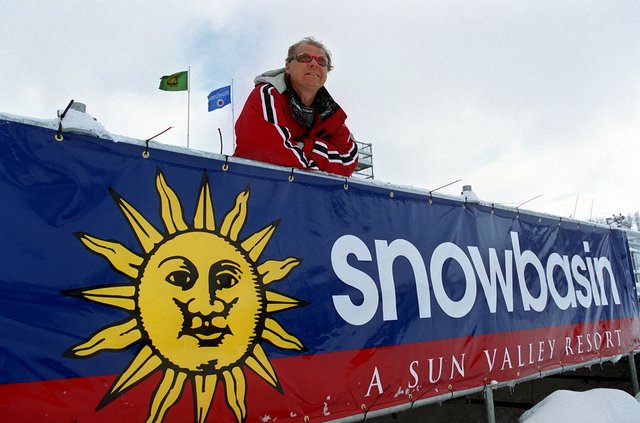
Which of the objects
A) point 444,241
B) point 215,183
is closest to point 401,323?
point 444,241

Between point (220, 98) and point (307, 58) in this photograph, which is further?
point (220, 98)

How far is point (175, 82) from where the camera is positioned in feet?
42.1

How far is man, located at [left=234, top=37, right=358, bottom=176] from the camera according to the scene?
277cm

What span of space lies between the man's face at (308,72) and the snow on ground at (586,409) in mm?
2817

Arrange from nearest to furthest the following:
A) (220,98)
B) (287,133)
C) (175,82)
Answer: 1. (287,133)
2. (175,82)
3. (220,98)

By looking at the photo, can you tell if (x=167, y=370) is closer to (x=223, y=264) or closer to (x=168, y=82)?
(x=223, y=264)

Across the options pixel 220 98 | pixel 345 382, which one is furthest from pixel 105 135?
pixel 220 98

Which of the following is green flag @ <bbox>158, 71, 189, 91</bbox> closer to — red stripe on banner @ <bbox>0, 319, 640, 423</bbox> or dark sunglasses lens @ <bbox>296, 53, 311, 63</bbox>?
dark sunglasses lens @ <bbox>296, 53, 311, 63</bbox>

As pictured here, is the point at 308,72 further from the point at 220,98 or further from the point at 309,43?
the point at 220,98

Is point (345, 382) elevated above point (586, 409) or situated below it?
above

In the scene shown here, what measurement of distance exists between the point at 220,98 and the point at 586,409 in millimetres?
14794

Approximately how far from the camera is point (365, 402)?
2578mm

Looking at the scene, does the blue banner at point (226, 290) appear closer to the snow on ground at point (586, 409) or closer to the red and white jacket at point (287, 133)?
the red and white jacket at point (287, 133)

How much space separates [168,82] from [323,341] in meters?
12.1
